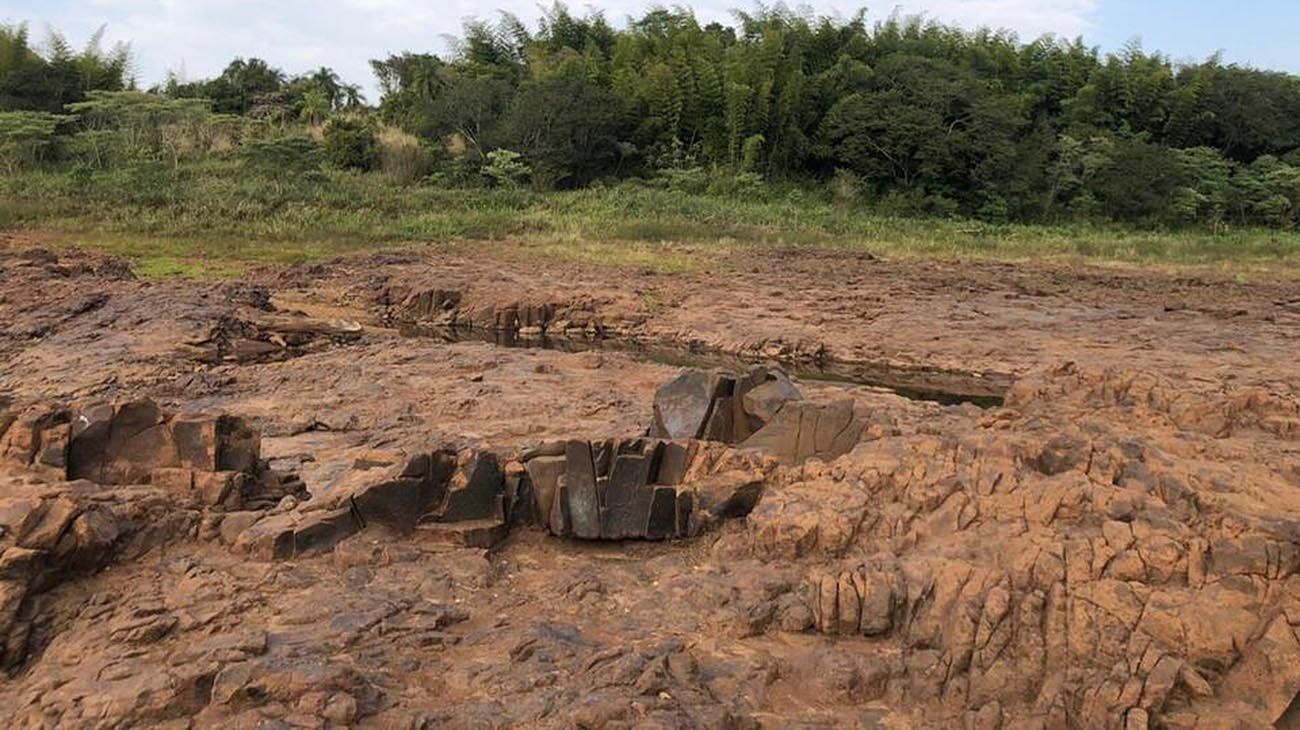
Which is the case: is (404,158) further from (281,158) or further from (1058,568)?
(1058,568)

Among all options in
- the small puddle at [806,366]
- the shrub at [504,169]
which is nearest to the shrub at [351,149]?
the shrub at [504,169]

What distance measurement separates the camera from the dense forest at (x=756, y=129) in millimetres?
30188

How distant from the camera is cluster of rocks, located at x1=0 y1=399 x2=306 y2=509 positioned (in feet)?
18.5

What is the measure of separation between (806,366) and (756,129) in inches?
787

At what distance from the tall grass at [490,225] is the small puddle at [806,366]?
5.16 m

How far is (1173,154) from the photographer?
1296 inches

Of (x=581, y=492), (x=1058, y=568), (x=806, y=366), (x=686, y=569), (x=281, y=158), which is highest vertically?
(x=281, y=158)

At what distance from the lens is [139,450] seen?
5863 millimetres

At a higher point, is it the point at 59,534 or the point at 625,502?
the point at 59,534

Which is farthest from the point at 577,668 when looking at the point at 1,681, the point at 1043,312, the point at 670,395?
the point at 1043,312

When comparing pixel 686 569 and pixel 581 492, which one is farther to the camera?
pixel 581 492

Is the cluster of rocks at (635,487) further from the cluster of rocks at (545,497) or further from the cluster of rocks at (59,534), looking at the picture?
the cluster of rocks at (59,534)

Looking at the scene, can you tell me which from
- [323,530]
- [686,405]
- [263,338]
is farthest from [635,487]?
[263,338]

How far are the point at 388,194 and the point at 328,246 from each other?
17.5ft
